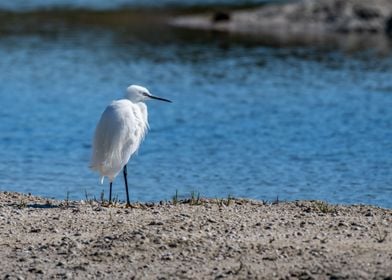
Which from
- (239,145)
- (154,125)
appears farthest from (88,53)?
(239,145)

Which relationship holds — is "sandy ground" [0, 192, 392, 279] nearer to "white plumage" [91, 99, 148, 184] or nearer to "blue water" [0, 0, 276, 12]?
"white plumage" [91, 99, 148, 184]

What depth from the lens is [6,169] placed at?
1522 centimetres

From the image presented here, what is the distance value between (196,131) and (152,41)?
12472 millimetres

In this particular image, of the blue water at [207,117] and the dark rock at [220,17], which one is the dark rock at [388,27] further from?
the dark rock at [220,17]

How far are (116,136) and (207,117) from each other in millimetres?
8294

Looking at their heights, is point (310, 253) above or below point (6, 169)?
above

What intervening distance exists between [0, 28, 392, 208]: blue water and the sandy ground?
100 inches

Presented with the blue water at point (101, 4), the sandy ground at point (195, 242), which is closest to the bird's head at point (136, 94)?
the sandy ground at point (195, 242)

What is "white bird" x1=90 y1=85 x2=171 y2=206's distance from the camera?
11469 mm

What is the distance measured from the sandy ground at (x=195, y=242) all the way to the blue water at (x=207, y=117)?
2547mm

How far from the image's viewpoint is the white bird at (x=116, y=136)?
37.6 feet

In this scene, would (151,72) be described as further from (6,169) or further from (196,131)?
(6,169)

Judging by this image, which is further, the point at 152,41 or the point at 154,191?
the point at 152,41

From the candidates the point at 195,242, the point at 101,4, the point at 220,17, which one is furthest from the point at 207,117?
the point at 101,4
